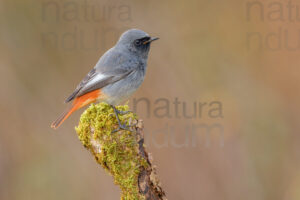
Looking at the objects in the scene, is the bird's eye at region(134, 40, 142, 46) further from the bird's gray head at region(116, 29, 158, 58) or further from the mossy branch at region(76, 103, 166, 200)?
the mossy branch at region(76, 103, 166, 200)

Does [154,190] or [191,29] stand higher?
[191,29]

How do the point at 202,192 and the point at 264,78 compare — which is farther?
the point at 264,78

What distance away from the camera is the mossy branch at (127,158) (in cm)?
484

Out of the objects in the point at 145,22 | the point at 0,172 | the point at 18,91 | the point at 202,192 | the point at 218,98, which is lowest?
the point at 202,192

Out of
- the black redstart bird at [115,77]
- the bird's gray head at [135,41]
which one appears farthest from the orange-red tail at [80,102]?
the bird's gray head at [135,41]

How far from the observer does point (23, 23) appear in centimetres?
926

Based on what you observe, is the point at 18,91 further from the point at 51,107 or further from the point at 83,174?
the point at 83,174

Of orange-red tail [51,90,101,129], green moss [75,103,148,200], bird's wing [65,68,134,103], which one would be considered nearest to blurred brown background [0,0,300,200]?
bird's wing [65,68,134,103]

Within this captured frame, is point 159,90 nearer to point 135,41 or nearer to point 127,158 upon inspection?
point 135,41

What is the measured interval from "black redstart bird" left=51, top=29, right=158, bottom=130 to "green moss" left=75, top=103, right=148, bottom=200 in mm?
1001

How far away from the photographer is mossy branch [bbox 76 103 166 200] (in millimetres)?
4836

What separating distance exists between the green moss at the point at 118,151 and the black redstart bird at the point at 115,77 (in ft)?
3.28

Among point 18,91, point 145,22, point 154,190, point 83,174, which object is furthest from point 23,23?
point 154,190

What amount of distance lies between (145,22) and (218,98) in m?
1.99
